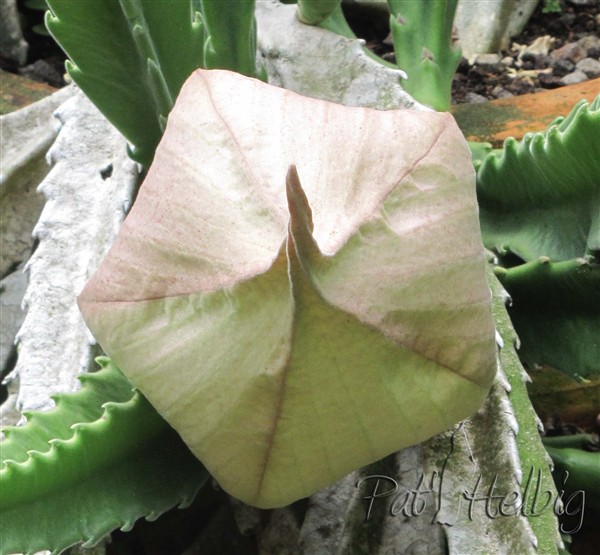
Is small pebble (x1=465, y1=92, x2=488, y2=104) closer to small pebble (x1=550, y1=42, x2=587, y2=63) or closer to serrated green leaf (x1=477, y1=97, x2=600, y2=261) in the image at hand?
small pebble (x1=550, y1=42, x2=587, y2=63)

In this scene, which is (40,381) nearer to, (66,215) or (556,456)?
(66,215)

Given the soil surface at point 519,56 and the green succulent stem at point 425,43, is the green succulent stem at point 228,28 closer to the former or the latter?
the green succulent stem at point 425,43

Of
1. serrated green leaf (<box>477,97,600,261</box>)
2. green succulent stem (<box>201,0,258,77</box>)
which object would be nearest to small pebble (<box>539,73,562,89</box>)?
serrated green leaf (<box>477,97,600,261</box>)

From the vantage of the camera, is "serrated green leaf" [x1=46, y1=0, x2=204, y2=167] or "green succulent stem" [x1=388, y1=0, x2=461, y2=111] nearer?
"serrated green leaf" [x1=46, y1=0, x2=204, y2=167]

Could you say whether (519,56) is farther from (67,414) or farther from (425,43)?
(67,414)

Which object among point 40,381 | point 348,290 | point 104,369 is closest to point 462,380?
point 348,290
